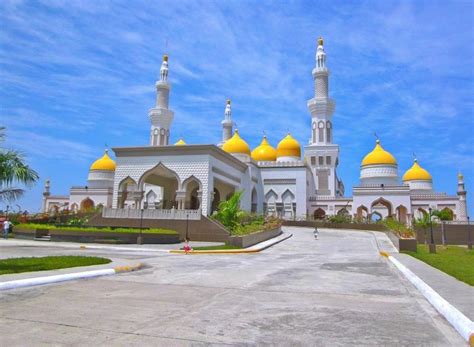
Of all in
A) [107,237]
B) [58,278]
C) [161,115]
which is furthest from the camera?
[161,115]

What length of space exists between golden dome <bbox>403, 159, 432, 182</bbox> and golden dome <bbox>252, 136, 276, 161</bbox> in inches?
689

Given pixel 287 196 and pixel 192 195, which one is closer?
pixel 192 195

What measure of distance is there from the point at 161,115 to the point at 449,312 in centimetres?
4634

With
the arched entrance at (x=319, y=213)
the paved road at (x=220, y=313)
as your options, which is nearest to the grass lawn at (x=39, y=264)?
the paved road at (x=220, y=313)

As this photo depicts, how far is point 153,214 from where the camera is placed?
2872cm

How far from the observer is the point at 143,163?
32.1m

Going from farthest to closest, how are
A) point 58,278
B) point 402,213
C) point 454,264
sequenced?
point 402,213 < point 454,264 < point 58,278

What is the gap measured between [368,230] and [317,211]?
11497mm

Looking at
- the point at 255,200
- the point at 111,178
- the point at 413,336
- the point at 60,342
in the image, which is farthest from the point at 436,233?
the point at 111,178

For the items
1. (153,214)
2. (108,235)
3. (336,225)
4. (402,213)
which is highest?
(402,213)

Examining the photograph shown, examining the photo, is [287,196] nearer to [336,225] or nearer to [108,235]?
[336,225]

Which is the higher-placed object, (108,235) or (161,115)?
(161,115)

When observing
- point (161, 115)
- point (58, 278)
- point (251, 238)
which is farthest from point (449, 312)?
point (161, 115)

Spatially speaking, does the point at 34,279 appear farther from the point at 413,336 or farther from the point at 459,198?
the point at 459,198
